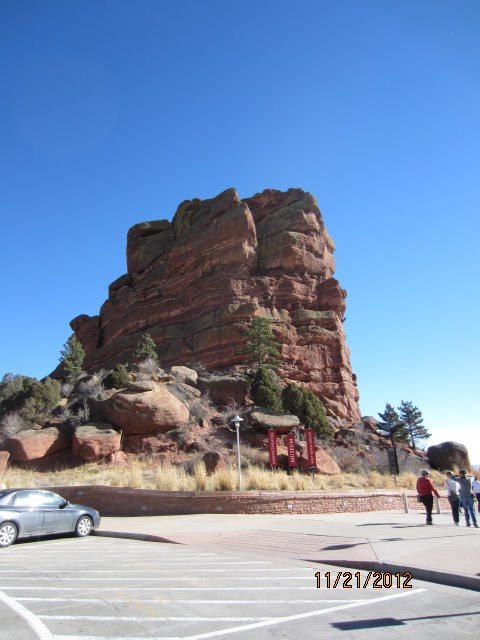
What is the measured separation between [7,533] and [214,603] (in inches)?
354

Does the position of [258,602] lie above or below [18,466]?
below

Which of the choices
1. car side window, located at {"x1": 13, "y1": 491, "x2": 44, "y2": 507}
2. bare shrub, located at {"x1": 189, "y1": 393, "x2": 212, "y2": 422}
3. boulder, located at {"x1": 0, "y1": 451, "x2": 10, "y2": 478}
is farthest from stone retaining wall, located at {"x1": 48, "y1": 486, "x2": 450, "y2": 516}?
bare shrub, located at {"x1": 189, "y1": 393, "x2": 212, "y2": 422}

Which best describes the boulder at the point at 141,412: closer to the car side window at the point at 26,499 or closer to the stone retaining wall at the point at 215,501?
the stone retaining wall at the point at 215,501

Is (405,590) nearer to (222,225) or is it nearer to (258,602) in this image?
(258,602)

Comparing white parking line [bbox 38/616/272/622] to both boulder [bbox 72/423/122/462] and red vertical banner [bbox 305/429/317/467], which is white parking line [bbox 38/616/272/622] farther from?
boulder [bbox 72/423/122/462]

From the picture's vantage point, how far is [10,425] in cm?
2898

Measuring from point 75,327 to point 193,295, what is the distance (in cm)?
2199

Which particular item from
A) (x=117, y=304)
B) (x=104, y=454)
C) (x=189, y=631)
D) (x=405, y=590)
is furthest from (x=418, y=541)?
(x=117, y=304)

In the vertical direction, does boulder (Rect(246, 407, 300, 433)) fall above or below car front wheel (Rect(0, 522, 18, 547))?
above

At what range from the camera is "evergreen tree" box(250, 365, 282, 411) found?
33.5m

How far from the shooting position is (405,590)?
6570 mm

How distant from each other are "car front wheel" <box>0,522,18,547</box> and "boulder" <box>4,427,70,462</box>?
1489 centimetres

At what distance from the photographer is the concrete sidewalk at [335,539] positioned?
7609 mm
